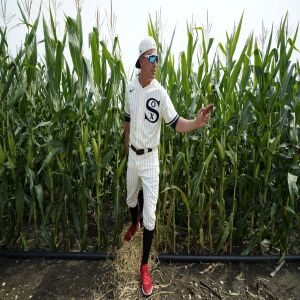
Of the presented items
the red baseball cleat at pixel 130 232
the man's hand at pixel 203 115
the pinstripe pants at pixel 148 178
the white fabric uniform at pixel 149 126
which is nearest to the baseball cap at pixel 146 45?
the white fabric uniform at pixel 149 126

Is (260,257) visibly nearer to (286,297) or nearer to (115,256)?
(286,297)

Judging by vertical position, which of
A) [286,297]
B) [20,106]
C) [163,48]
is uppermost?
[163,48]

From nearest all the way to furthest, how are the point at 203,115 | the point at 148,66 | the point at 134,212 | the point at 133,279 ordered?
A: 1. the point at 203,115
2. the point at 148,66
3. the point at 133,279
4. the point at 134,212

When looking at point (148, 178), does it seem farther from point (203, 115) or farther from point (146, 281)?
point (146, 281)

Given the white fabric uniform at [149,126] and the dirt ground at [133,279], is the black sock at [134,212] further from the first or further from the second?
the white fabric uniform at [149,126]

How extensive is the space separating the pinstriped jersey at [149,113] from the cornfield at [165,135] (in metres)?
0.27

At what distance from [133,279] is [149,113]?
1371 millimetres

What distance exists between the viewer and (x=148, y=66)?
2098 millimetres

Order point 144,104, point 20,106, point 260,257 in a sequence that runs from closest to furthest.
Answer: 1. point 144,104
2. point 20,106
3. point 260,257

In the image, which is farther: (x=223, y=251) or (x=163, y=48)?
(x=223, y=251)

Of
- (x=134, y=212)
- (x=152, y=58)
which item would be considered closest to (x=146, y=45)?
(x=152, y=58)

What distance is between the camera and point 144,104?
2.21 m

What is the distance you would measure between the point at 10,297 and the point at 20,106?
1549 millimetres

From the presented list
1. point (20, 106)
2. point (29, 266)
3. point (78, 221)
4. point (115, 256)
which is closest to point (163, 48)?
point (20, 106)
